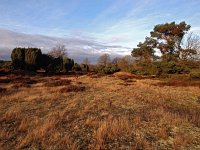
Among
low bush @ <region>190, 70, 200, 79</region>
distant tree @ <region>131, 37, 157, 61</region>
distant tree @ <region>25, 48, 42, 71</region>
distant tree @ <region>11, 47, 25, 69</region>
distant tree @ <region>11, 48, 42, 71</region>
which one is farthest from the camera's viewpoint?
distant tree @ <region>131, 37, 157, 61</region>

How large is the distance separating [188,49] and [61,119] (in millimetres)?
35196

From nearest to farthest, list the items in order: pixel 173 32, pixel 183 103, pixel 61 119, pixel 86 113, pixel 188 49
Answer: pixel 61 119, pixel 86 113, pixel 183 103, pixel 188 49, pixel 173 32

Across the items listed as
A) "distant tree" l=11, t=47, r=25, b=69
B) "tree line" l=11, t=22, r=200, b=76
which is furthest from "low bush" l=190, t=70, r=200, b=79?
"distant tree" l=11, t=47, r=25, b=69

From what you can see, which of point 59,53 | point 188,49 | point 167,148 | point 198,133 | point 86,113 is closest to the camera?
point 167,148

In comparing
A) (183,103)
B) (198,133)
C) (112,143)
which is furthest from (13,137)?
(183,103)

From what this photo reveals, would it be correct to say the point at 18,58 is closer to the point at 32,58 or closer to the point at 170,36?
the point at 32,58

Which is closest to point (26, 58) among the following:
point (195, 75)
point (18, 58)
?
point (18, 58)

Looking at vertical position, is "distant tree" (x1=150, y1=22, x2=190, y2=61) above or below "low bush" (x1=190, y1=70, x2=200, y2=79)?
above

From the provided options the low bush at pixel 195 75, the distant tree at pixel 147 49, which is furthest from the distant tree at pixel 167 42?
the low bush at pixel 195 75

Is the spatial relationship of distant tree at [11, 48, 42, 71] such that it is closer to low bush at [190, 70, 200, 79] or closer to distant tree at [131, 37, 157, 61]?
distant tree at [131, 37, 157, 61]

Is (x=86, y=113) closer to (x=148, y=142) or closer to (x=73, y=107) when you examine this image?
(x=73, y=107)

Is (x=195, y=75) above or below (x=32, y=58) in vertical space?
below

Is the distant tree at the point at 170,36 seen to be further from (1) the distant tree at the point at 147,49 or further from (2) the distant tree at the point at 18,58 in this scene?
(2) the distant tree at the point at 18,58

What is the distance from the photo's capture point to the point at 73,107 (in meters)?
10.6
